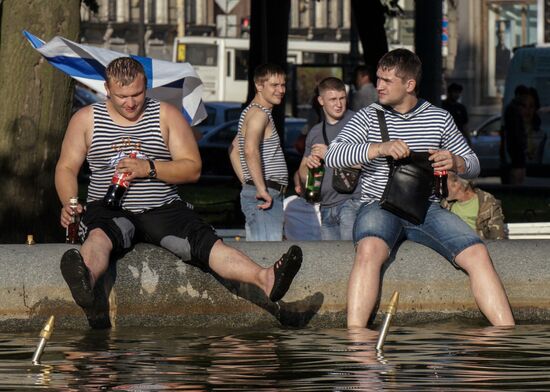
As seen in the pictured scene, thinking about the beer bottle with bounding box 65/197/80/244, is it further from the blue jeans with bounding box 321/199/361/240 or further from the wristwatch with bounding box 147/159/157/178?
the blue jeans with bounding box 321/199/361/240

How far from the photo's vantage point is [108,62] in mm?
11812

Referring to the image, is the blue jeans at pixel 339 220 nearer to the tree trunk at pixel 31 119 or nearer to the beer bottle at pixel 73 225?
the beer bottle at pixel 73 225

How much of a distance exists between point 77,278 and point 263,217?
281 centimetres

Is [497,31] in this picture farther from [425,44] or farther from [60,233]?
[60,233]

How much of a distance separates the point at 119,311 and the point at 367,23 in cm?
1555

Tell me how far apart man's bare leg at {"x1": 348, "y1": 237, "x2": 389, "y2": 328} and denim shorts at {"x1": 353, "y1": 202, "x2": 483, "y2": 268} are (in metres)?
0.07

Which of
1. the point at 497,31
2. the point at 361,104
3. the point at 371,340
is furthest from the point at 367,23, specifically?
the point at 497,31

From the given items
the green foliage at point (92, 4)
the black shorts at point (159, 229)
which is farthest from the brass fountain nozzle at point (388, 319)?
the green foliage at point (92, 4)

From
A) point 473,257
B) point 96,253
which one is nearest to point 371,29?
point 473,257

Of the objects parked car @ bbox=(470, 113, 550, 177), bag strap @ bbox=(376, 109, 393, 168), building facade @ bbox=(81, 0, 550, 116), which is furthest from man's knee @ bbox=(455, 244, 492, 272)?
building facade @ bbox=(81, 0, 550, 116)

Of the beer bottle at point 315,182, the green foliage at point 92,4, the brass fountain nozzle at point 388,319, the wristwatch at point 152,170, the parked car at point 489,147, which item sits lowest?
the parked car at point 489,147

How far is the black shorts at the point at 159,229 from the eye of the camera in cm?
934

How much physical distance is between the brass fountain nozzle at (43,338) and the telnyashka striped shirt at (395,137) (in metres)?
2.35

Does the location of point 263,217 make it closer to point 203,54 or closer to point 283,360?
point 283,360
